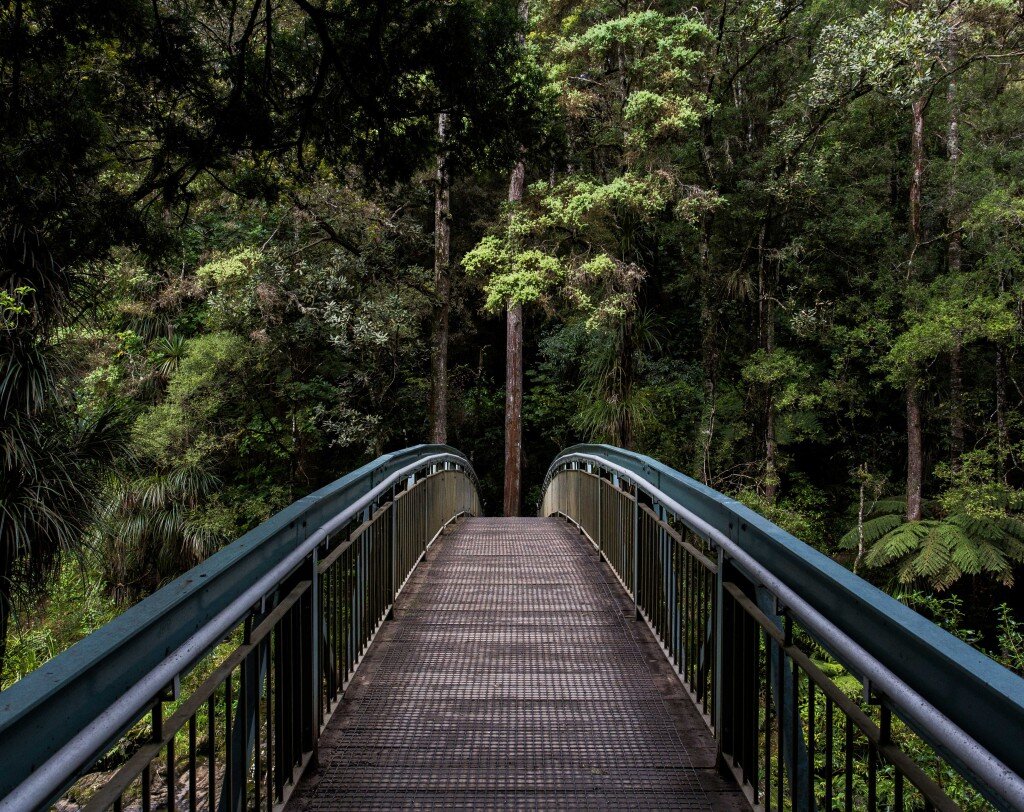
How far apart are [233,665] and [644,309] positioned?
54.2ft

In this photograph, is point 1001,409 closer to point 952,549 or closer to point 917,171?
point 952,549

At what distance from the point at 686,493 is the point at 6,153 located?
5500 mm

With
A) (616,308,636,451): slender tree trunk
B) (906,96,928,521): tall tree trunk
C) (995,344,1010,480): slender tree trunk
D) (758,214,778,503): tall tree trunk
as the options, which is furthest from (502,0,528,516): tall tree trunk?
(995,344,1010,480): slender tree trunk

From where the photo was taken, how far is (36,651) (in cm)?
1236

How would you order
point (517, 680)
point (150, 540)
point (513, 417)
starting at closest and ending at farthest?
1. point (517, 680)
2. point (150, 540)
3. point (513, 417)

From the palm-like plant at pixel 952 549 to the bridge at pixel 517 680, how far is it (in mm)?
→ 5890

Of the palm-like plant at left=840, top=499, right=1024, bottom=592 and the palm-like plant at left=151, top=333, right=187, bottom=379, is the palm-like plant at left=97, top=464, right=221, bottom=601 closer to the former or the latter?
the palm-like plant at left=151, top=333, right=187, bottom=379

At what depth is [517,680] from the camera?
171 inches

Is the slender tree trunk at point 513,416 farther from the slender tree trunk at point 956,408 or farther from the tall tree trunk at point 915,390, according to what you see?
the slender tree trunk at point 956,408

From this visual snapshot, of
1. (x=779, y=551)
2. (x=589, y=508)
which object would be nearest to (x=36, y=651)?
(x=589, y=508)

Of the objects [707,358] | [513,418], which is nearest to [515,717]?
[707,358]

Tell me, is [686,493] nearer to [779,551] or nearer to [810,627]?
[779,551]

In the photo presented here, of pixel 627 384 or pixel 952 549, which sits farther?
pixel 627 384

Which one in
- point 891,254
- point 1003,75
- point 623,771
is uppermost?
point 1003,75
